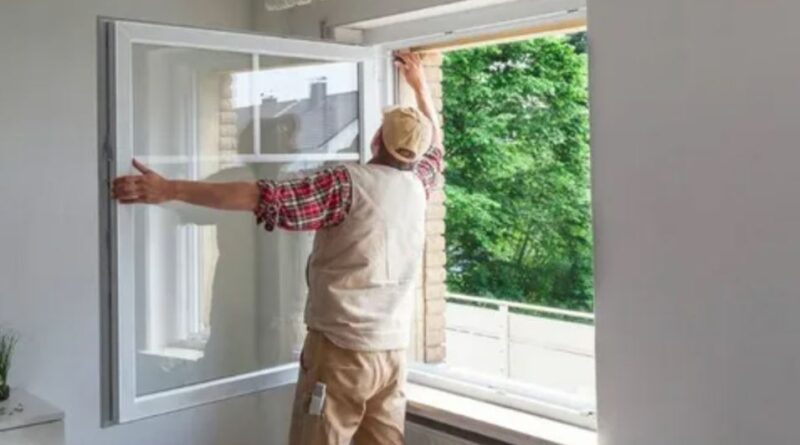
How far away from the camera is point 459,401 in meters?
2.68

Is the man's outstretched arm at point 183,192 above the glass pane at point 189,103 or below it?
below

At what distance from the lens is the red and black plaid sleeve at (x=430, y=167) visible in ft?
8.56

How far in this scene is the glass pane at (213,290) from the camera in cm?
245

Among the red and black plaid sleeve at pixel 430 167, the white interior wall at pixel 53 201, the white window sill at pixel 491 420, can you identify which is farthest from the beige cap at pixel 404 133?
the white interior wall at pixel 53 201

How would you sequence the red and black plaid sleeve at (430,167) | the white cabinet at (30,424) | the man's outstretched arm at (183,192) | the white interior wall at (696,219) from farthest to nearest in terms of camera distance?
the red and black plaid sleeve at (430,167), the white cabinet at (30,424), the man's outstretched arm at (183,192), the white interior wall at (696,219)

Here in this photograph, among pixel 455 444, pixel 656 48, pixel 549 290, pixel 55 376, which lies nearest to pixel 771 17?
pixel 656 48

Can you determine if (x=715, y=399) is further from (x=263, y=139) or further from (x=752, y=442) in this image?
(x=263, y=139)

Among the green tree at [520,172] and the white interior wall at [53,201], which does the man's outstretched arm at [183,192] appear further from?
the green tree at [520,172]

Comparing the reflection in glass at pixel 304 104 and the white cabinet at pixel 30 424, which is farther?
the reflection in glass at pixel 304 104

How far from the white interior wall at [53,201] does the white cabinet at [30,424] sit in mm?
321

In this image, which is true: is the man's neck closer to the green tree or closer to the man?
the man

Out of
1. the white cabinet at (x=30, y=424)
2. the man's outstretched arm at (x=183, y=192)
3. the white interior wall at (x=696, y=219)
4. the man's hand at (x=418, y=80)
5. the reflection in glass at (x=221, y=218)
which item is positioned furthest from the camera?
the man's hand at (x=418, y=80)

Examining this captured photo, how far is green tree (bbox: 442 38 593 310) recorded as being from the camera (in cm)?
247

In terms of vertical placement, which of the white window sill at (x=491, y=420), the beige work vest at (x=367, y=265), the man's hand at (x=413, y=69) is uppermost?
the man's hand at (x=413, y=69)
